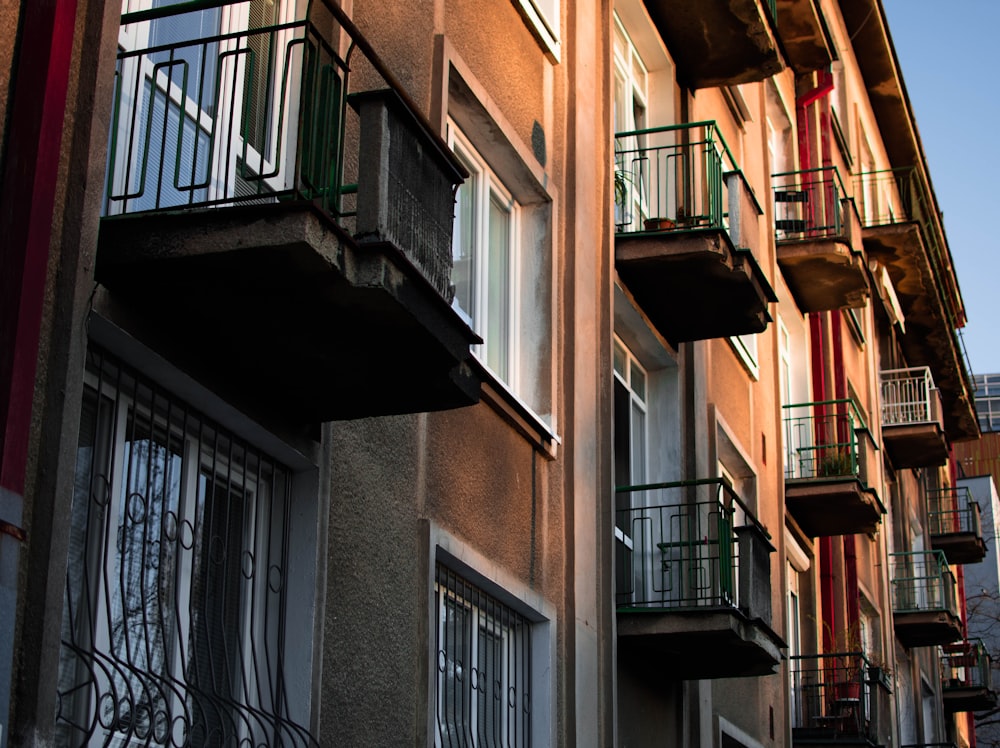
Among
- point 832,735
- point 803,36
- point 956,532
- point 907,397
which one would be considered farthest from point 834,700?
point 956,532

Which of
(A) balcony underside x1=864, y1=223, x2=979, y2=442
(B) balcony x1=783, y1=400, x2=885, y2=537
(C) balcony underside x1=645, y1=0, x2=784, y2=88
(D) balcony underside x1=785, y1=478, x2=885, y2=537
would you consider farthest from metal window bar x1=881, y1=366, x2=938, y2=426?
(C) balcony underside x1=645, y1=0, x2=784, y2=88

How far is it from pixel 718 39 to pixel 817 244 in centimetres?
466

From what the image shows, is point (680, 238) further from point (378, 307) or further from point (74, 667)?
point (74, 667)

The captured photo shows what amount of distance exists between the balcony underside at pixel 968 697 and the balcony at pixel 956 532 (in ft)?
7.82

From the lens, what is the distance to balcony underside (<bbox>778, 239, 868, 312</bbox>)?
19.7 m

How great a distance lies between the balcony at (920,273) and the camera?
26641 millimetres

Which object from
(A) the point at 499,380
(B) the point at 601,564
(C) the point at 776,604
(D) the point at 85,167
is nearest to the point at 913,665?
(C) the point at 776,604

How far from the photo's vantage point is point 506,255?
11.2 metres

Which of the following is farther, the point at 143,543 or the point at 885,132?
the point at 885,132

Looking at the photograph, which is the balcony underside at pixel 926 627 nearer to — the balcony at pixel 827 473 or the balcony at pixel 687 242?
the balcony at pixel 827 473

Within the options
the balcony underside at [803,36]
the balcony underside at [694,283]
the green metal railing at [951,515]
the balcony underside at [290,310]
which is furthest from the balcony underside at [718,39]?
the green metal railing at [951,515]

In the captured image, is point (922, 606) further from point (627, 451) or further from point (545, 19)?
point (545, 19)

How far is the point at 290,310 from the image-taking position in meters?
6.58

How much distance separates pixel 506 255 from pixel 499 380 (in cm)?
151
